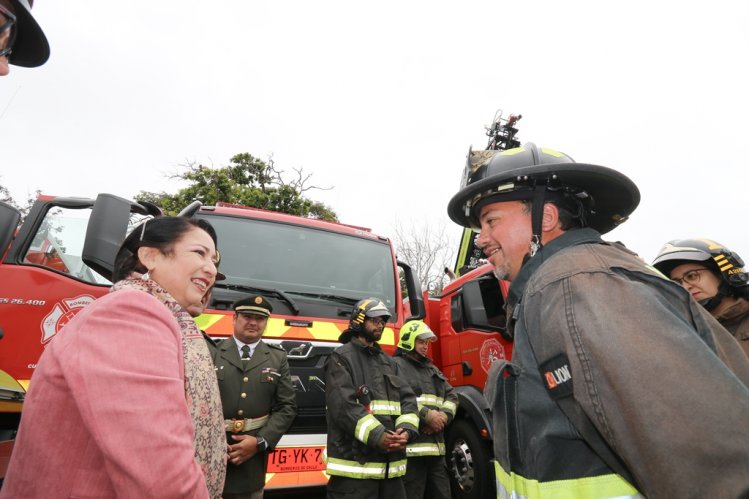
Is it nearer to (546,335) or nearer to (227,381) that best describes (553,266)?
(546,335)

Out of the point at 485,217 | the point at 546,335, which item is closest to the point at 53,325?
the point at 485,217

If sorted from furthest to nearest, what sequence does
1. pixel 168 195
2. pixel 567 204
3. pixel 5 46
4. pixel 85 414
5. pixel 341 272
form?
pixel 168 195 → pixel 341 272 → pixel 567 204 → pixel 5 46 → pixel 85 414

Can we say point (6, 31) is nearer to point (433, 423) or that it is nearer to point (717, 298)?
point (433, 423)

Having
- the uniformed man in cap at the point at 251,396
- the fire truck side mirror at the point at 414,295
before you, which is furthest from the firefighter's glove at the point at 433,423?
the uniformed man in cap at the point at 251,396

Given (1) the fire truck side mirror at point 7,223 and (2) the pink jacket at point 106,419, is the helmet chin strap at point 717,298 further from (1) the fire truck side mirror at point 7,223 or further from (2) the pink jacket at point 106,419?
(1) the fire truck side mirror at point 7,223

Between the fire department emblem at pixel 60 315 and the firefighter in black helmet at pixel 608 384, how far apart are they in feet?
11.9

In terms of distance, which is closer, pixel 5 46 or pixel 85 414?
pixel 85 414

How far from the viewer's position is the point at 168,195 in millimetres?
15523

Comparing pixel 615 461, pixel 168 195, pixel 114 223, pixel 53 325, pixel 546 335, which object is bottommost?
pixel 615 461

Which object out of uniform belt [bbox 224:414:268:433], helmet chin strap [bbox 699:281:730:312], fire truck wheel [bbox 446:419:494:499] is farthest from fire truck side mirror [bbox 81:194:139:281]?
helmet chin strap [bbox 699:281:730:312]

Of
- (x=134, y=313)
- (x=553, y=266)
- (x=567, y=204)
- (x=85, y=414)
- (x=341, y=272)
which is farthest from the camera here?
(x=341, y=272)

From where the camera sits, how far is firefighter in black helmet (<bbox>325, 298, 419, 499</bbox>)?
10.8 feet

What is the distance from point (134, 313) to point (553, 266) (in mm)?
1166

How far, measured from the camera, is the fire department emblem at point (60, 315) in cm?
360
